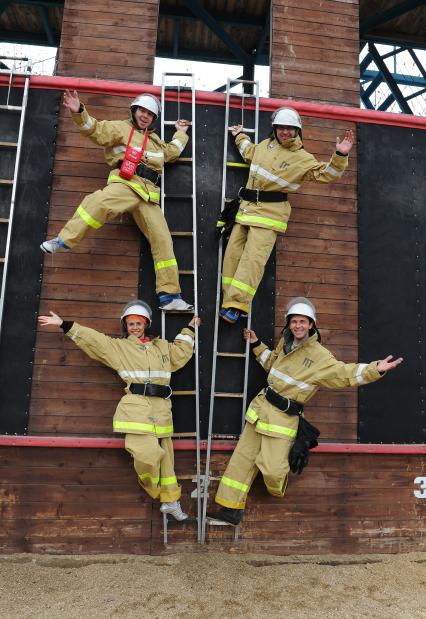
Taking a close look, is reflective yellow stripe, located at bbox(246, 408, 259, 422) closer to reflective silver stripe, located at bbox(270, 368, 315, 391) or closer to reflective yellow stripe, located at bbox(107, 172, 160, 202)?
reflective silver stripe, located at bbox(270, 368, 315, 391)

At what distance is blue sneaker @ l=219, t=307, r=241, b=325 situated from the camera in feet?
16.0

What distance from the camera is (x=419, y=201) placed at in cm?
560

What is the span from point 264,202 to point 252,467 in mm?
2580

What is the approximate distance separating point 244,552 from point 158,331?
227cm

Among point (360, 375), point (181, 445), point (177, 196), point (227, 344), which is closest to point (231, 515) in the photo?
point (181, 445)

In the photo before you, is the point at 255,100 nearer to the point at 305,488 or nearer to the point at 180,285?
the point at 180,285

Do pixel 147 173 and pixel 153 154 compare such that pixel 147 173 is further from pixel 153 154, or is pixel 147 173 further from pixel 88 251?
pixel 88 251

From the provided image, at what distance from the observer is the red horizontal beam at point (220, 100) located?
16.9 ft

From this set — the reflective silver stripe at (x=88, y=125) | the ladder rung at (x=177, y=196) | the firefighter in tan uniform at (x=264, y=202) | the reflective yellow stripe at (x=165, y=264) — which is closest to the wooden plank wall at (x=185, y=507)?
the firefighter in tan uniform at (x=264, y=202)

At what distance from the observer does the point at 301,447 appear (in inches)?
173

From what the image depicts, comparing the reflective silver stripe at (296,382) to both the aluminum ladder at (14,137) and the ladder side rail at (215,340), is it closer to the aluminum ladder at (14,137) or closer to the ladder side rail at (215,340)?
the ladder side rail at (215,340)

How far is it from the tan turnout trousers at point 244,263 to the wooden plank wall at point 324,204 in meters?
0.40

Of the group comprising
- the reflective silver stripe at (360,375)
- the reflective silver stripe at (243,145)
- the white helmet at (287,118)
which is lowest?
the reflective silver stripe at (360,375)

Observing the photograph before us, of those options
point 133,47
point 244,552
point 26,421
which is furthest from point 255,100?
point 244,552
